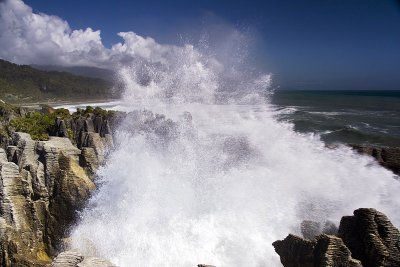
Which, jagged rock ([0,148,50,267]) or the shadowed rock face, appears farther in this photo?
jagged rock ([0,148,50,267])

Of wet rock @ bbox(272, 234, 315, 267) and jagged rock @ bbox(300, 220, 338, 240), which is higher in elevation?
wet rock @ bbox(272, 234, 315, 267)

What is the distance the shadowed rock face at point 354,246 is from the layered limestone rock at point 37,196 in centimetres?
640

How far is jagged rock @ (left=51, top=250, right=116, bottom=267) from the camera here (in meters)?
6.87

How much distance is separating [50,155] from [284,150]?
12949mm

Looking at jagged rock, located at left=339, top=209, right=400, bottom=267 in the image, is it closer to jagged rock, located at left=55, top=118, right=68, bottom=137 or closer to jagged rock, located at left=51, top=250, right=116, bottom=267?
jagged rock, located at left=51, top=250, right=116, bottom=267

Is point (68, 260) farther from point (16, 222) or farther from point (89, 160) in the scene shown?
point (89, 160)

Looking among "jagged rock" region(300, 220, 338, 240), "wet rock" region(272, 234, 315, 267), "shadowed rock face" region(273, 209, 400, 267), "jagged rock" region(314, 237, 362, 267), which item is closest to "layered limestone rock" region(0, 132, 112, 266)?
"wet rock" region(272, 234, 315, 267)

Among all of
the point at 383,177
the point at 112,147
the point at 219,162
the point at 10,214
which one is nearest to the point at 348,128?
the point at 383,177

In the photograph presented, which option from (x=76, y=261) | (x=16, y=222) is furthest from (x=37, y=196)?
(x=76, y=261)

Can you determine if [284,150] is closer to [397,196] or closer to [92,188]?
[397,196]

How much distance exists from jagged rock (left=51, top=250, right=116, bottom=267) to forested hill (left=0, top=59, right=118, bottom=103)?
91.4 m

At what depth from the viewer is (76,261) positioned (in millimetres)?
7227

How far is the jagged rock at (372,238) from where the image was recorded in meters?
7.61

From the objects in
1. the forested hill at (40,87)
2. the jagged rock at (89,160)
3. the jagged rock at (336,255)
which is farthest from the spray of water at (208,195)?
the forested hill at (40,87)
